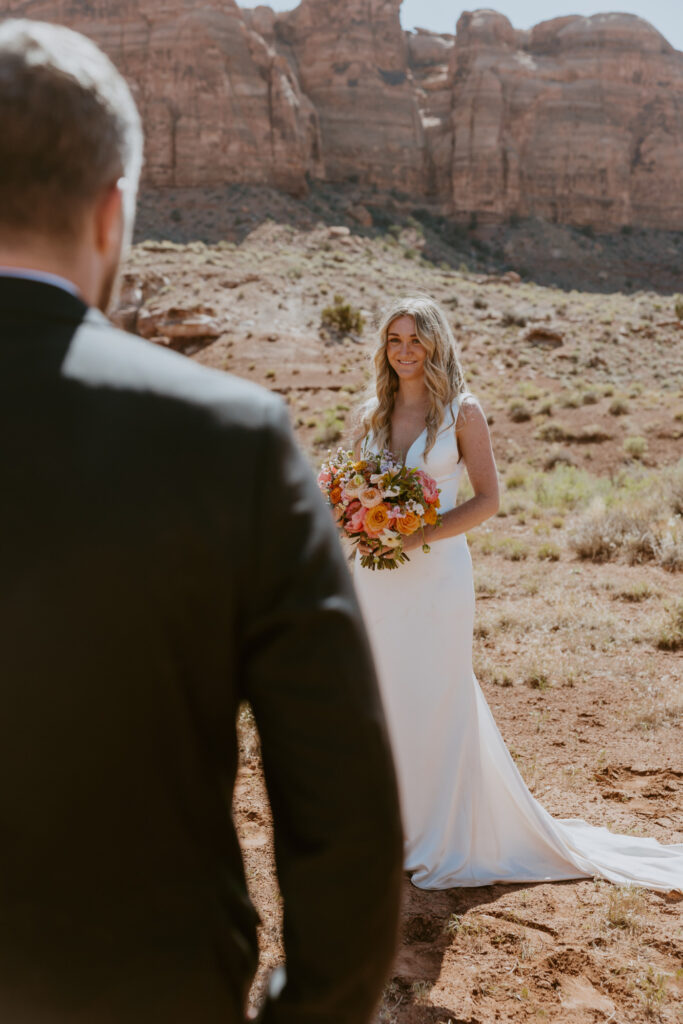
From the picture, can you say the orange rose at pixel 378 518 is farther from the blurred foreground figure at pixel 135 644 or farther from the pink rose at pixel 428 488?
the blurred foreground figure at pixel 135 644

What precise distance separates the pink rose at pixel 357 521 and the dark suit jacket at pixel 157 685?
291 cm

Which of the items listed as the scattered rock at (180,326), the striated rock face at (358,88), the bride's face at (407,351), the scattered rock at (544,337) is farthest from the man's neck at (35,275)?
the striated rock face at (358,88)

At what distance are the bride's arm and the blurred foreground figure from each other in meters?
3.06

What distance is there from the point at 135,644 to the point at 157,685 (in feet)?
0.20

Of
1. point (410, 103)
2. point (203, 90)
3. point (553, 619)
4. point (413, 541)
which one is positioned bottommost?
point (553, 619)

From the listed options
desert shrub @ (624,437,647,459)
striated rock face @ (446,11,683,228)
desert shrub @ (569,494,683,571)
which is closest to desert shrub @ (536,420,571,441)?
desert shrub @ (624,437,647,459)

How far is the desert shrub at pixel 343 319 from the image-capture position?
1183 inches

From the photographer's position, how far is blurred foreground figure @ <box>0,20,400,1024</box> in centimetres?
97

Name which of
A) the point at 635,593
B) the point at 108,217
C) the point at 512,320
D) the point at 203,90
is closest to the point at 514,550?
the point at 635,593

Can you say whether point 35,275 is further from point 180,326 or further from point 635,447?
point 180,326

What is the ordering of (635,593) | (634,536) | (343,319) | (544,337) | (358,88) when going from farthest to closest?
(358,88)
(343,319)
(544,337)
(634,536)
(635,593)

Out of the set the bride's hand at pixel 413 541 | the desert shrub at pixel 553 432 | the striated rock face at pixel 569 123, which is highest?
the striated rock face at pixel 569 123

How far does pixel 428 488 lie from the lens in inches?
159

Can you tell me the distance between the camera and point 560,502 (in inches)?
545
